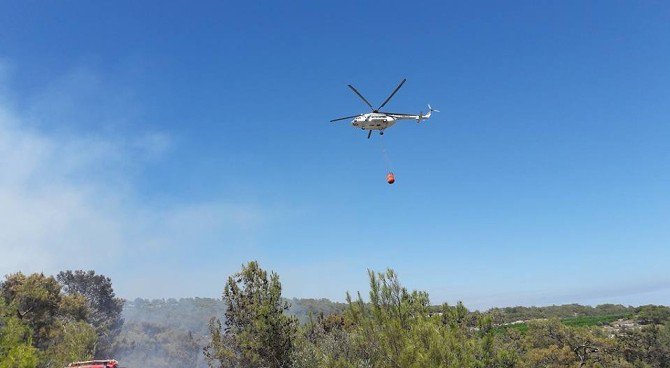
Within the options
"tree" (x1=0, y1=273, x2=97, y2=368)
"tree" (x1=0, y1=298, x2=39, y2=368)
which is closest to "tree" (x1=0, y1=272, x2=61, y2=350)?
"tree" (x1=0, y1=273, x2=97, y2=368)

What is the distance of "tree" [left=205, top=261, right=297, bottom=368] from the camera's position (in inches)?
929

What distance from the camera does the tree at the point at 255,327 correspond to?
23594mm

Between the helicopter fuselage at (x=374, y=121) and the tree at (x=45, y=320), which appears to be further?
the tree at (x=45, y=320)

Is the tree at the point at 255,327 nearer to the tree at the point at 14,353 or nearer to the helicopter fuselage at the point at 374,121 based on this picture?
the tree at the point at 14,353

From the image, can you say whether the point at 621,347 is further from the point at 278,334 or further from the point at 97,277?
the point at 97,277

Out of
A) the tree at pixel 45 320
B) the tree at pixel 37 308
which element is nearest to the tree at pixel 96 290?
the tree at pixel 45 320

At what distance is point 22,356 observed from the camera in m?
19.5

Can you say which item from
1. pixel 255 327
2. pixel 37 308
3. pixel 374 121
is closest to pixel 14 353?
pixel 255 327

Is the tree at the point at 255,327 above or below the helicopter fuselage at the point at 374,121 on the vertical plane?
below

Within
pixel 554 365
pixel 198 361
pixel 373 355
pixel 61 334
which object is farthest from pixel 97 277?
pixel 373 355

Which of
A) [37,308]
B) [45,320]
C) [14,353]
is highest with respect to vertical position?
[37,308]

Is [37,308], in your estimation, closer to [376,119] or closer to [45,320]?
[45,320]

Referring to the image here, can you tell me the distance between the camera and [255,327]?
23.6 m

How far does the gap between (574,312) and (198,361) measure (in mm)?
157528
